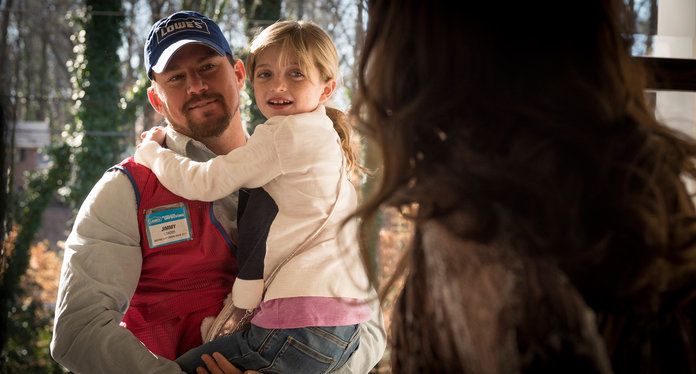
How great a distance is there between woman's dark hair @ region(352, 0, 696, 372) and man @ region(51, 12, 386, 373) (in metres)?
0.95

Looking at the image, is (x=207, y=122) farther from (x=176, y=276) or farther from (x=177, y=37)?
(x=176, y=276)

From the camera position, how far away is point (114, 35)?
741cm

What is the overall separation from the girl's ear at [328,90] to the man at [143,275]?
1.00ft

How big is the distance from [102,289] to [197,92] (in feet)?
1.94

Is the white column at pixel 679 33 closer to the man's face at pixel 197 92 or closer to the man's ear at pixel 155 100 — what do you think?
the man's face at pixel 197 92

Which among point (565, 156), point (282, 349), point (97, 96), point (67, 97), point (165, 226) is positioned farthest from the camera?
point (67, 97)

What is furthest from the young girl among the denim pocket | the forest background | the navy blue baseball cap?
the forest background

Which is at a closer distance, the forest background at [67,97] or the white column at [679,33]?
the white column at [679,33]

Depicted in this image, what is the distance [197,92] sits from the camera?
222cm

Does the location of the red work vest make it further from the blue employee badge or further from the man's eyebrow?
the man's eyebrow

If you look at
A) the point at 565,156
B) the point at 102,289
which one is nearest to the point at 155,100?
the point at 102,289

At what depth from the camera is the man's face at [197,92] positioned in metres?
2.22

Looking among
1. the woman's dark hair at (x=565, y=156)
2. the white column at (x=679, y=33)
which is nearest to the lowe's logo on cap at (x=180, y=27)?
the white column at (x=679, y=33)

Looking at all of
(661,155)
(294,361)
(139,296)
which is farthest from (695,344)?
(139,296)
